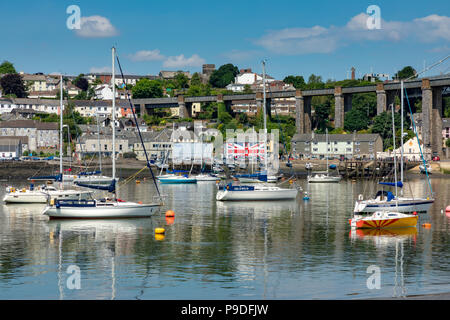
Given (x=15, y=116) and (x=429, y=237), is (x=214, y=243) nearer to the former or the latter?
(x=429, y=237)

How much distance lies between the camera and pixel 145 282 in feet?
93.9

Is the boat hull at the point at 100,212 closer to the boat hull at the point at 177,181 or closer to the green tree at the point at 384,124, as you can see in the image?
the boat hull at the point at 177,181

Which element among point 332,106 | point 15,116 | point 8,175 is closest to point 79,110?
point 15,116

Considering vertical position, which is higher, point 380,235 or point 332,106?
point 332,106

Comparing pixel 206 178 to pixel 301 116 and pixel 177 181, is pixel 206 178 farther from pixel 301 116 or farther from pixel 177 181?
pixel 301 116

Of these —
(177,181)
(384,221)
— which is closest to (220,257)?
(384,221)

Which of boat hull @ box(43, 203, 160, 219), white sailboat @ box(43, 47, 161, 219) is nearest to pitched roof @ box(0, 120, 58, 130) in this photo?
white sailboat @ box(43, 47, 161, 219)

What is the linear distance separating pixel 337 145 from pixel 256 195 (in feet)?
292

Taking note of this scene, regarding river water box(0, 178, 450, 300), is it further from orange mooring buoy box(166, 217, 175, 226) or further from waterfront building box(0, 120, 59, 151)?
waterfront building box(0, 120, 59, 151)

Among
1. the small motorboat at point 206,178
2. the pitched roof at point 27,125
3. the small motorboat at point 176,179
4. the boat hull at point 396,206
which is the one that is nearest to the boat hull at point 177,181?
the small motorboat at point 176,179

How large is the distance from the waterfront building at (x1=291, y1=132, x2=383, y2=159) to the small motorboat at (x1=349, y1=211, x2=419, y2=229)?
9802 cm

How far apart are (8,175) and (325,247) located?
3424 inches

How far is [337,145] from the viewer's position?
148 metres

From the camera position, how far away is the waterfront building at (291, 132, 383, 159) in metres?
144
